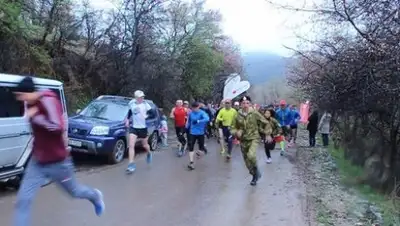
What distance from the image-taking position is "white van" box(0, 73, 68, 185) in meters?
8.32

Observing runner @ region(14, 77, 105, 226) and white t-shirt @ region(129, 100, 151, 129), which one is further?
white t-shirt @ region(129, 100, 151, 129)

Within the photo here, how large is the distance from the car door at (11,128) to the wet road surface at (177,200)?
70 cm

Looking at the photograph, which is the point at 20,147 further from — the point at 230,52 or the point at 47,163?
the point at 230,52

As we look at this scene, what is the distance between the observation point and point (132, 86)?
2498 cm

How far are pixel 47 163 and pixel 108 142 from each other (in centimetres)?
756

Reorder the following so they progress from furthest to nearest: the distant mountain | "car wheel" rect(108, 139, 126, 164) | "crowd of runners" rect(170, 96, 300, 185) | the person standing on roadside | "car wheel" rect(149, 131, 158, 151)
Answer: the distant mountain → the person standing on roadside → "car wheel" rect(149, 131, 158, 151) → "car wheel" rect(108, 139, 126, 164) → "crowd of runners" rect(170, 96, 300, 185)

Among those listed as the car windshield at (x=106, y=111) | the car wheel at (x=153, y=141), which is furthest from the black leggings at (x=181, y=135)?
the car windshield at (x=106, y=111)

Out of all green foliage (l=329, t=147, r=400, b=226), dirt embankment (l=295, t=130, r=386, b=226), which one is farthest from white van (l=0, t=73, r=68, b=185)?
green foliage (l=329, t=147, r=400, b=226)

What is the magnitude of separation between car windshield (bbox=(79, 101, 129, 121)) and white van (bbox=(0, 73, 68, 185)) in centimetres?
509

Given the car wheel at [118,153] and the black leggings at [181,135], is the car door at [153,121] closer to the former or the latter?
the black leggings at [181,135]

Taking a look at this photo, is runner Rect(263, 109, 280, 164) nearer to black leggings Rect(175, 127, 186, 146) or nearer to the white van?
black leggings Rect(175, 127, 186, 146)

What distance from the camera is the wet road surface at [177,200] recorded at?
7.26 meters

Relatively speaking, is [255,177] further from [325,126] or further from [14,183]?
[325,126]

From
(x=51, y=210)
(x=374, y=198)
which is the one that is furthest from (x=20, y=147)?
(x=374, y=198)
